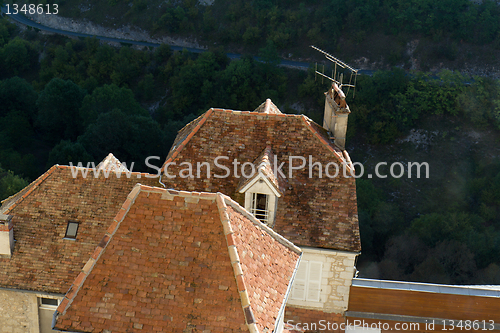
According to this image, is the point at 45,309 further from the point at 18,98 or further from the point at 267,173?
the point at 18,98

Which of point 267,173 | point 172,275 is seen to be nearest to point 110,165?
point 267,173

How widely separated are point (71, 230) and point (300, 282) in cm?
839

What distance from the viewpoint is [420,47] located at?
66.5 metres

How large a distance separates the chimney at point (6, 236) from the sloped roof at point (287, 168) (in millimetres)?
5538

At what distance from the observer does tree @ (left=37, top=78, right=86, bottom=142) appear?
193 ft

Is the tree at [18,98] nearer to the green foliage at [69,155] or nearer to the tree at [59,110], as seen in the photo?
the tree at [59,110]

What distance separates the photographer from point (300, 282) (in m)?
17.0

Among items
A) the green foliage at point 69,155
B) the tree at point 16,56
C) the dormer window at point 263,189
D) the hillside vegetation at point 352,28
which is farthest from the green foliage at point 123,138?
the dormer window at point 263,189

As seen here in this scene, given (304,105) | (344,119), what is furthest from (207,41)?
(344,119)

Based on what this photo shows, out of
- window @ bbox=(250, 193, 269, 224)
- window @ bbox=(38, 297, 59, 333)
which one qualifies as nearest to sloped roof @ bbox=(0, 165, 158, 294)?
window @ bbox=(38, 297, 59, 333)

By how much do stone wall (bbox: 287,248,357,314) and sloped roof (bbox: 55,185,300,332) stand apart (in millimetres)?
5815

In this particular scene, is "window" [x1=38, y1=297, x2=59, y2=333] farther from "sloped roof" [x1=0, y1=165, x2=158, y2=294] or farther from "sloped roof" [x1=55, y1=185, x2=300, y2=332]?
"sloped roof" [x1=55, y1=185, x2=300, y2=332]

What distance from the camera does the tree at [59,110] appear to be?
193 ft

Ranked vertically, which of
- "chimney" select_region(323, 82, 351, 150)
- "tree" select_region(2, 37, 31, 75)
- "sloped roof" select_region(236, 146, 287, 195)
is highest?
"tree" select_region(2, 37, 31, 75)
